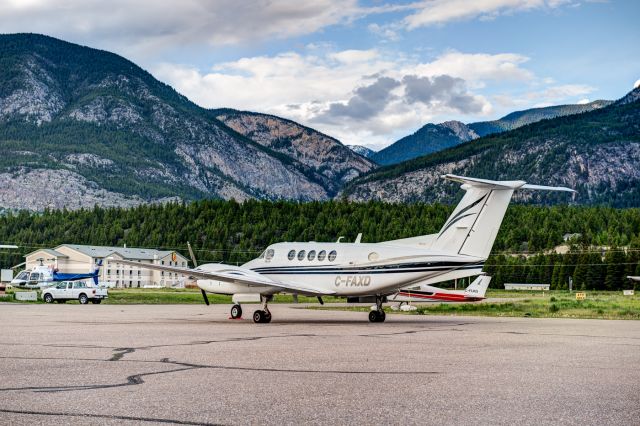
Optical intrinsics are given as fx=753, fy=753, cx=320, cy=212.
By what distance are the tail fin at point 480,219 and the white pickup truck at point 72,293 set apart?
116ft

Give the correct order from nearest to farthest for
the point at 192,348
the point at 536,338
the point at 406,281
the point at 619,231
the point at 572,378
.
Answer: the point at 572,378 → the point at 192,348 → the point at 536,338 → the point at 406,281 → the point at 619,231

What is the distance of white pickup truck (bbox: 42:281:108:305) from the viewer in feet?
184

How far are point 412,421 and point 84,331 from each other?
53.5 ft

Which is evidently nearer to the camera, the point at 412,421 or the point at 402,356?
the point at 412,421

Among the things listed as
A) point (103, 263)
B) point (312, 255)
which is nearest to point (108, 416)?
point (312, 255)

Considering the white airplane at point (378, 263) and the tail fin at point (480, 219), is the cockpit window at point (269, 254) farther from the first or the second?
the tail fin at point (480, 219)

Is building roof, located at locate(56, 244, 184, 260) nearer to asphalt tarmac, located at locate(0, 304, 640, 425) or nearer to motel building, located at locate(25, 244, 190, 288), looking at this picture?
motel building, located at locate(25, 244, 190, 288)

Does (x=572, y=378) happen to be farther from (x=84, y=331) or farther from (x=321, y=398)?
(x=84, y=331)

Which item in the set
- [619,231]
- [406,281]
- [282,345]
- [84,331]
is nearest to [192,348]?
[282,345]

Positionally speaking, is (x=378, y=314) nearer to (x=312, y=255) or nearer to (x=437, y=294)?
(x=312, y=255)

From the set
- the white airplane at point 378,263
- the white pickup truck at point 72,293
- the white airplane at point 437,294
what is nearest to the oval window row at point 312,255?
the white airplane at point 378,263

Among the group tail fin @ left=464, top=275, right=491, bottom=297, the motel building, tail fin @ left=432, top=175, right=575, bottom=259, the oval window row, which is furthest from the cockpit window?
the motel building

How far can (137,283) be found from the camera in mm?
167250

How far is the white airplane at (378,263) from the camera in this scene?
28.3 metres
